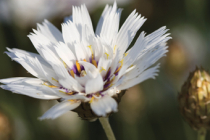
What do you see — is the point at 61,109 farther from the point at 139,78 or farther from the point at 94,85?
the point at 139,78

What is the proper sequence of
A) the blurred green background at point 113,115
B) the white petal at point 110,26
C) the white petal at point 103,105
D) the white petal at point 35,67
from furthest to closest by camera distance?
the blurred green background at point 113,115 → the white petal at point 110,26 → the white petal at point 35,67 → the white petal at point 103,105

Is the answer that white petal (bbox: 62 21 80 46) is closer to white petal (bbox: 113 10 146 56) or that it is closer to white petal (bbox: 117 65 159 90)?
white petal (bbox: 113 10 146 56)

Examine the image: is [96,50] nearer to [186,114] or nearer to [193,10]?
[186,114]

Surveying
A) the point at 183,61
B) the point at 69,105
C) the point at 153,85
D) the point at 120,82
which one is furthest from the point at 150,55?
the point at 153,85

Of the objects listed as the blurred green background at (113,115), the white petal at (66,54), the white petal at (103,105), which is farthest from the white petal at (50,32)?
the blurred green background at (113,115)

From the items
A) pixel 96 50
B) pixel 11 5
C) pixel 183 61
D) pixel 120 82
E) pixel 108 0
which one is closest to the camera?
pixel 120 82

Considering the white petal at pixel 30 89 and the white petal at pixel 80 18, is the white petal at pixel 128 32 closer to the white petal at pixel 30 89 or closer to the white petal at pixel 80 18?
the white petal at pixel 80 18
